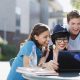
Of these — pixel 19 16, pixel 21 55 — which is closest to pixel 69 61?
pixel 21 55

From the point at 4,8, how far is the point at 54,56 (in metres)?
32.5

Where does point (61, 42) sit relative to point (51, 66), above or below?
above

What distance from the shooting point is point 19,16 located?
3600 cm

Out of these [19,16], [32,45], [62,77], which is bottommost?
[19,16]

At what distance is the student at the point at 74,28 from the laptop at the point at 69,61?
26.6 inches

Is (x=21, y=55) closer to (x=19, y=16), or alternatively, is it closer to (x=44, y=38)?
(x=44, y=38)

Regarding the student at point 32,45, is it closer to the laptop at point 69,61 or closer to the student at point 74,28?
the student at point 74,28

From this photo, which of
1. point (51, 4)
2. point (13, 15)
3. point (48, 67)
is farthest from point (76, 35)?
point (51, 4)

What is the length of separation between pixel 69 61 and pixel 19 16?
33.6m

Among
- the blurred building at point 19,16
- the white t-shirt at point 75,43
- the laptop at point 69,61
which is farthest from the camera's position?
the blurred building at point 19,16

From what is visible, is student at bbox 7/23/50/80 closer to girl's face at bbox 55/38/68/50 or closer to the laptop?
girl's face at bbox 55/38/68/50

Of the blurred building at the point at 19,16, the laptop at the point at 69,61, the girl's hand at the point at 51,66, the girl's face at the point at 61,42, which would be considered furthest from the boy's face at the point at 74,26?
the blurred building at the point at 19,16

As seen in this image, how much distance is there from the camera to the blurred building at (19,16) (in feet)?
116

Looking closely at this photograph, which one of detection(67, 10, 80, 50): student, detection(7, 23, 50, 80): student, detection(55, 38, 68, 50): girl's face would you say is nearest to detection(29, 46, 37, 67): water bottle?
detection(7, 23, 50, 80): student
